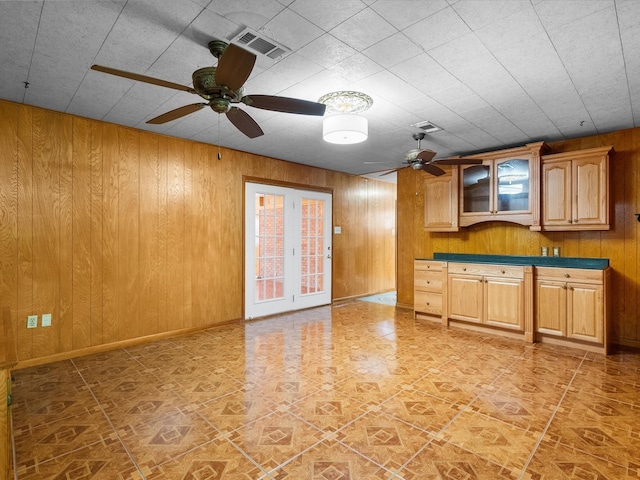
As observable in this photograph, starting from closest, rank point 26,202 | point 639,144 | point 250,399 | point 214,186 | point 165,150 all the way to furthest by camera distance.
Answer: point 250,399 → point 26,202 → point 639,144 → point 165,150 → point 214,186

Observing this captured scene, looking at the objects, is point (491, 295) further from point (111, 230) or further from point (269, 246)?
point (111, 230)

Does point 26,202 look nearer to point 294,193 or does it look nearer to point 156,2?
point 156,2

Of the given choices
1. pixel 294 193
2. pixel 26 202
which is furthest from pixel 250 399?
pixel 294 193

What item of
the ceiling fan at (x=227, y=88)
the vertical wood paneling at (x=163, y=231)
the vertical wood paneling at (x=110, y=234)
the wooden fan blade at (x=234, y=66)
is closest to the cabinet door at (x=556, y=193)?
the ceiling fan at (x=227, y=88)

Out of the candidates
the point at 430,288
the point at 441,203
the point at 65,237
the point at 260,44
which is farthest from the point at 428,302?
the point at 65,237

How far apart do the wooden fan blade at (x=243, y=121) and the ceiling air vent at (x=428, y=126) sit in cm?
191

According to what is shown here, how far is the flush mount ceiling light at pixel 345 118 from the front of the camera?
9.65ft

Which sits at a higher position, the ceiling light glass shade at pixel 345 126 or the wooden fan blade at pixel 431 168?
the ceiling light glass shade at pixel 345 126

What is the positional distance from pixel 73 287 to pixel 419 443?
3.53 meters

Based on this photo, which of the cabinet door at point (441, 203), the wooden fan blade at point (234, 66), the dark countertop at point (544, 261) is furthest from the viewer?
the cabinet door at point (441, 203)

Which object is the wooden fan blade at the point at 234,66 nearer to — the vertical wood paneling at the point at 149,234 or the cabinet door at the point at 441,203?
the vertical wood paneling at the point at 149,234

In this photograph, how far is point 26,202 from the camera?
3162 millimetres

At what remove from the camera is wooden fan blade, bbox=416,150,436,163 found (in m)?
3.66

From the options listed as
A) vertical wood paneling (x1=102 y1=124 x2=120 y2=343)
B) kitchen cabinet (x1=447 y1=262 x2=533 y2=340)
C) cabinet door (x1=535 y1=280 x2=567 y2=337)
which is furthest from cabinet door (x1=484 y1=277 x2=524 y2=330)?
vertical wood paneling (x1=102 y1=124 x2=120 y2=343)
